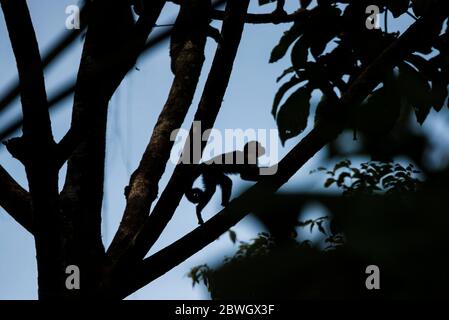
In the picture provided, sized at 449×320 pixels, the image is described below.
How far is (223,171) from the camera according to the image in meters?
7.27

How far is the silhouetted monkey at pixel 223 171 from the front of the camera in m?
6.59

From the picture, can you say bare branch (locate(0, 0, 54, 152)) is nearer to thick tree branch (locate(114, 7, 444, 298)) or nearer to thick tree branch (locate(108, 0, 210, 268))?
thick tree branch (locate(114, 7, 444, 298))

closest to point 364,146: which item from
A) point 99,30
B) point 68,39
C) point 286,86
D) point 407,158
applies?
point 407,158

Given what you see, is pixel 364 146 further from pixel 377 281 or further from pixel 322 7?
pixel 322 7

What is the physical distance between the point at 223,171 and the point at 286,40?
4.28 m

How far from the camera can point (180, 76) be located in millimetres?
4172

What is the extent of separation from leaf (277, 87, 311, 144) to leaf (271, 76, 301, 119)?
13 cm

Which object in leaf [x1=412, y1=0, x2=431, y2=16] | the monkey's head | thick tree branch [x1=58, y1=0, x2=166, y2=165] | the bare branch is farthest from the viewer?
the monkey's head

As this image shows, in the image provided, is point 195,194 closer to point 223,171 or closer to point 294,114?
point 223,171

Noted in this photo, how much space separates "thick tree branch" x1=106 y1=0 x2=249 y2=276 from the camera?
280cm

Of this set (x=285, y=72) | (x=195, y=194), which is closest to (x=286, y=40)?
(x=285, y=72)

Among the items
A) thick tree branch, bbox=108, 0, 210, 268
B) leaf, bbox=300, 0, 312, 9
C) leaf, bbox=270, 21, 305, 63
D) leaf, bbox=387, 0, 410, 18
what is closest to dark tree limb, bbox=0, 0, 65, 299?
thick tree branch, bbox=108, 0, 210, 268

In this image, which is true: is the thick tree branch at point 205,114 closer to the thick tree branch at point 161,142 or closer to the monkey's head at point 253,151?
the thick tree branch at point 161,142
